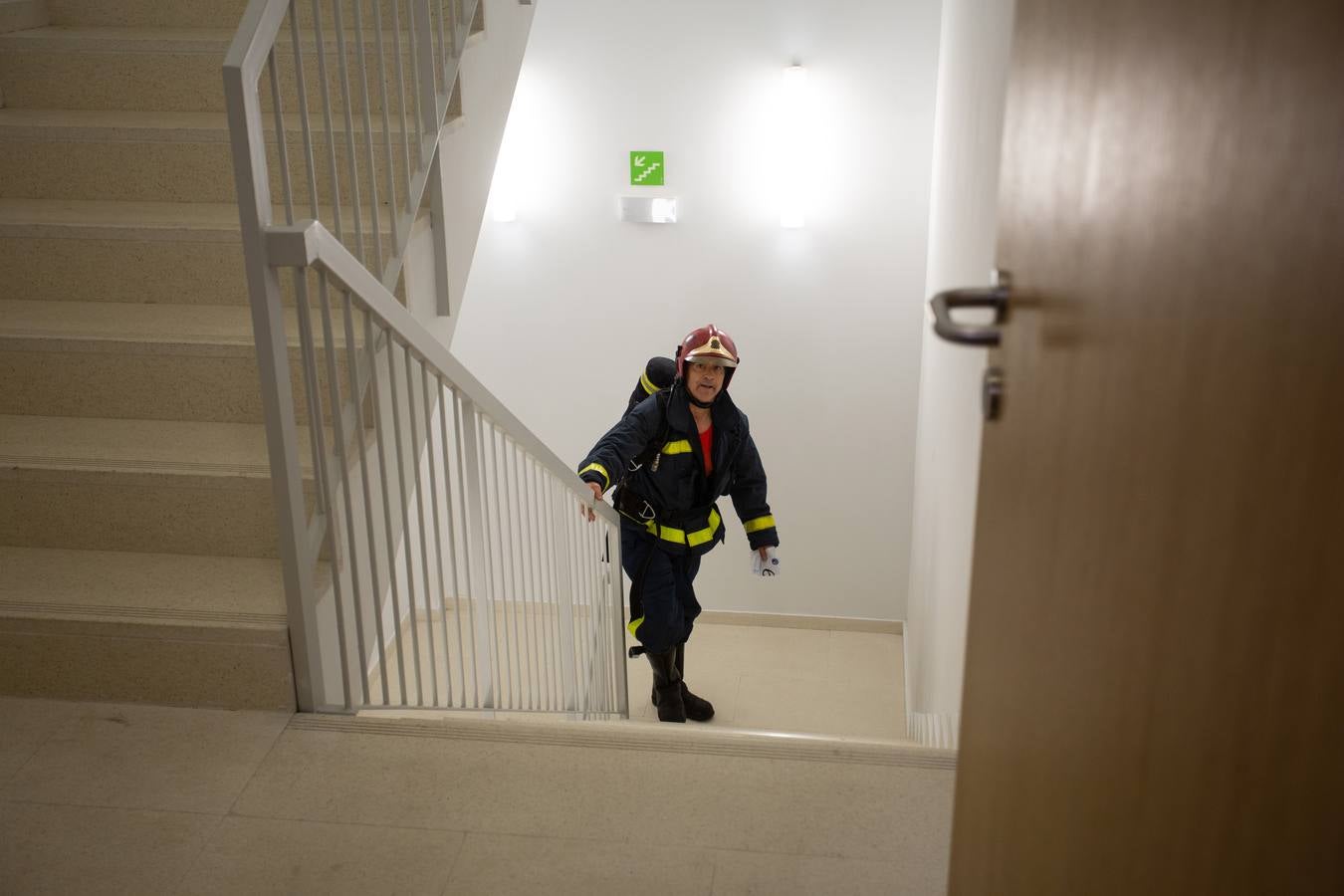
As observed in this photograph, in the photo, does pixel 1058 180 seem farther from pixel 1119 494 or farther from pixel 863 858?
pixel 863 858

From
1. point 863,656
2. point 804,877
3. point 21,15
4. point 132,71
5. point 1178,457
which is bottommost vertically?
point 863,656

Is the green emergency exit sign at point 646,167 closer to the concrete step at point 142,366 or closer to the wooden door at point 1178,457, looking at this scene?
the concrete step at point 142,366

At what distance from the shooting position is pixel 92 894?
169 cm

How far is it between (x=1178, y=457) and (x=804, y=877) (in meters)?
1.20

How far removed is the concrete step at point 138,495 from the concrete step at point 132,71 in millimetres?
1104

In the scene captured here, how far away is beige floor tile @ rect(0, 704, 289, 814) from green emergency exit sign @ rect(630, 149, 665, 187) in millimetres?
3772

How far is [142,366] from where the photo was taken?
2.53 meters

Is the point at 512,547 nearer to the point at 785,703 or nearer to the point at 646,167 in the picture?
the point at 785,703

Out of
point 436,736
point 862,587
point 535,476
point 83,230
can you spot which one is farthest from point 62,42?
point 862,587

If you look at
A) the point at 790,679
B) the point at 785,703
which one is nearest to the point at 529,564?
the point at 785,703

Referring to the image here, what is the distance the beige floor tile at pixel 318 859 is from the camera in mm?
1709

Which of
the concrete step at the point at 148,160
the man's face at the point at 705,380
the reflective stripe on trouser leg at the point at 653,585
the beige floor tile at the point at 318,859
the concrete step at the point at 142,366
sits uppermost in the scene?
the concrete step at the point at 148,160

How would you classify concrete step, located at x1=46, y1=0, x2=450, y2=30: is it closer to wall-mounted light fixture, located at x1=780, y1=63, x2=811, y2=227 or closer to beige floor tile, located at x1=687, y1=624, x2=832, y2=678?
wall-mounted light fixture, located at x1=780, y1=63, x2=811, y2=227

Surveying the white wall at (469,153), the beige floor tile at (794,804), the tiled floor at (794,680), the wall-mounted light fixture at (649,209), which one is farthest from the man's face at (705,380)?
the beige floor tile at (794,804)
